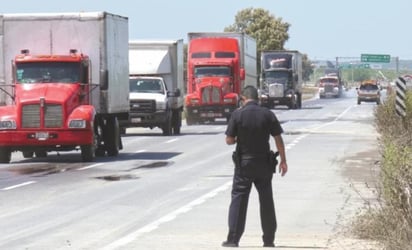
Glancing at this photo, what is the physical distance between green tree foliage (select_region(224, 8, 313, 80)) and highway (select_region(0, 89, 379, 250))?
3434 inches

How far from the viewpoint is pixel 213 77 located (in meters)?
49.6

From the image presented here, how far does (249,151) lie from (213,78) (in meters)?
37.8

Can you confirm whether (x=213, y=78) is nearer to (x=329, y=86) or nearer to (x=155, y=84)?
(x=155, y=84)

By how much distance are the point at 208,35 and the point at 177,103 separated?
1085cm

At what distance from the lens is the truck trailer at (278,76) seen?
7294cm

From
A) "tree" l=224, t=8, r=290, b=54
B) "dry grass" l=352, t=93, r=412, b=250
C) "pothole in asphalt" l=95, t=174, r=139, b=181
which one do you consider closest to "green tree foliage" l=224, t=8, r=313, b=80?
"tree" l=224, t=8, r=290, b=54

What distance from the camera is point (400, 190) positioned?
10.6 meters

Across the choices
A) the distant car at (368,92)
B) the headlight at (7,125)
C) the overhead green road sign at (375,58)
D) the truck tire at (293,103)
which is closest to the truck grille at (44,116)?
the headlight at (7,125)

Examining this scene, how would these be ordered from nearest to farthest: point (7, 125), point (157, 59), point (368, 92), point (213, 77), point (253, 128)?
point (253, 128) → point (7, 125) → point (157, 59) → point (213, 77) → point (368, 92)

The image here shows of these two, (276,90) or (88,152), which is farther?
(276,90)

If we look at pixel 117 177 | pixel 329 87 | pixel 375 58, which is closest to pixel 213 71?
pixel 117 177

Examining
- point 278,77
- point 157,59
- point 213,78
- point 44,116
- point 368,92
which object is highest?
point 157,59

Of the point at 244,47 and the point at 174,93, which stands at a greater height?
the point at 244,47

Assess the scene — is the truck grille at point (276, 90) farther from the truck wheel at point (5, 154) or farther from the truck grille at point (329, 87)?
the truck grille at point (329, 87)
